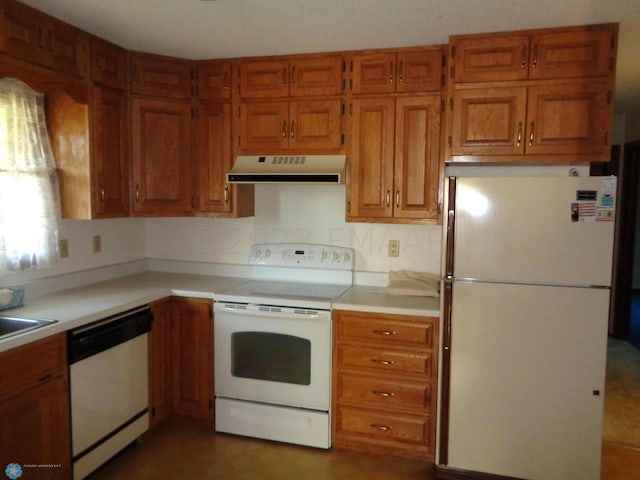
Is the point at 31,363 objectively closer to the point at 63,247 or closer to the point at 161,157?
the point at 63,247

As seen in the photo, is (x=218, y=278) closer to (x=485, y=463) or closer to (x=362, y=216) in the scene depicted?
(x=362, y=216)

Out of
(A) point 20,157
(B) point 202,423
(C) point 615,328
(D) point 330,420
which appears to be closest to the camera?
(A) point 20,157

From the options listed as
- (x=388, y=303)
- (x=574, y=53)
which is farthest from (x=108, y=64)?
(x=574, y=53)

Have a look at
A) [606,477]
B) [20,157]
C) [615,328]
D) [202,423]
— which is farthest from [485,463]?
[615,328]

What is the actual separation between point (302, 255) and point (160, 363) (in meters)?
1.12

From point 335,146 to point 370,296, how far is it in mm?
926

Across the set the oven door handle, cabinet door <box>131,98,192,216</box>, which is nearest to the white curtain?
cabinet door <box>131,98,192,216</box>

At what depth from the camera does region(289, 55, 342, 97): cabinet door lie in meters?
2.86

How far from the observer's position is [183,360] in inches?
119

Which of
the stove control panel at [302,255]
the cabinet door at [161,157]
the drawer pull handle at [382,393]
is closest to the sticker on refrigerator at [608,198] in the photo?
the drawer pull handle at [382,393]

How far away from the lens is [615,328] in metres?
4.86

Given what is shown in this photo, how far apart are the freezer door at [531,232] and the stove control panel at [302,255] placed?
0.98m

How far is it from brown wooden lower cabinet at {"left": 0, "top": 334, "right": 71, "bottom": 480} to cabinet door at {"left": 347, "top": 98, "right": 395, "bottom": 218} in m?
1.73

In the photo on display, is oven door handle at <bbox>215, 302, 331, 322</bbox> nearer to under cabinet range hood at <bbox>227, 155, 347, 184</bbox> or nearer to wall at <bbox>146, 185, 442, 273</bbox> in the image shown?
wall at <bbox>146, 185, 442, 273</bbox>
